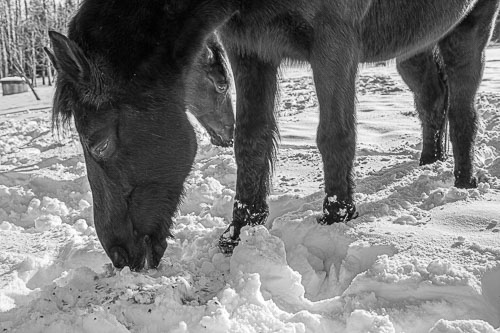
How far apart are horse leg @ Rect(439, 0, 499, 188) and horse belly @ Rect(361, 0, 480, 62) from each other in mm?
357

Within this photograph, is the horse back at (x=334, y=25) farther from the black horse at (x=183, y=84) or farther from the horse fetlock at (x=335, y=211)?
the horse fetlock at (x=335, y=211)

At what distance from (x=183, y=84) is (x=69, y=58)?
0.56 meters

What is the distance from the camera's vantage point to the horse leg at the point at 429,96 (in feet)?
14.5

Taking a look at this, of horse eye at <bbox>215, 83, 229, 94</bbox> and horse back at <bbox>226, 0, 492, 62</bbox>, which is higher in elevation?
horse back at <bbox>226, 0, 492, 62</bbox>

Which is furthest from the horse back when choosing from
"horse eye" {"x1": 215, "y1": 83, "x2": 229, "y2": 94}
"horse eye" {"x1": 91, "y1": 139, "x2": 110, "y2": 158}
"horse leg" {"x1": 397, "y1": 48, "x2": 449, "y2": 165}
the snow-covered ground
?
"horse eye" {"x1": 215, "y1": 83, "x2": 229, "y2": 94}

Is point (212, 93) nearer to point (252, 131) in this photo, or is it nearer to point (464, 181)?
point (252, 131)

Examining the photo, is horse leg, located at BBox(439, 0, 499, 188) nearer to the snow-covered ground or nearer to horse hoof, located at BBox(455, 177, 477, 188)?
horse hoof, located at BBox(455, 177, 477, 188)

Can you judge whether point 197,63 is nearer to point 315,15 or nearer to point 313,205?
point 315,15

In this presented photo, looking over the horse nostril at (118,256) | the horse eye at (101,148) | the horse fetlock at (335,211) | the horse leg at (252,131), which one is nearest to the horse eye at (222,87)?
the horse leg at (252,131)

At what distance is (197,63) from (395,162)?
2.79 metres

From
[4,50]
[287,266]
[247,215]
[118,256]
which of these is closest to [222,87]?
[247,215]

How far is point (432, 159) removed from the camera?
4406 mm

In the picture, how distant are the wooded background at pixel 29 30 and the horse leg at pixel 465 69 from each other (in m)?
31.5

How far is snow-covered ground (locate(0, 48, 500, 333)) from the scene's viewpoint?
1790 millimetres
